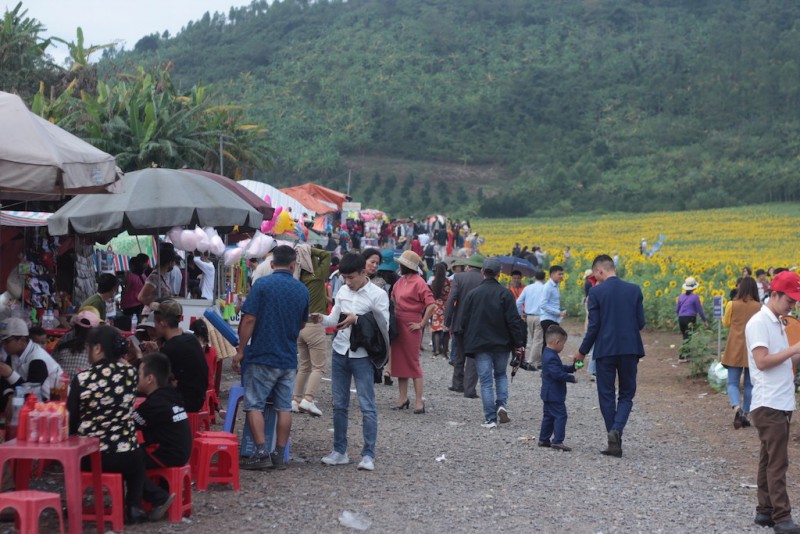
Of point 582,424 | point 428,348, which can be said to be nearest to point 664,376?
point 428,348

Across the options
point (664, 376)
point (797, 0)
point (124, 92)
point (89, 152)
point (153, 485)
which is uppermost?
point (797, 0)

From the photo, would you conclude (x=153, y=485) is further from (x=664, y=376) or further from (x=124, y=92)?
(x=124, y=92)

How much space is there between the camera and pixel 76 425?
6.82 m

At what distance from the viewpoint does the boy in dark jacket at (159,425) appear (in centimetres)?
726

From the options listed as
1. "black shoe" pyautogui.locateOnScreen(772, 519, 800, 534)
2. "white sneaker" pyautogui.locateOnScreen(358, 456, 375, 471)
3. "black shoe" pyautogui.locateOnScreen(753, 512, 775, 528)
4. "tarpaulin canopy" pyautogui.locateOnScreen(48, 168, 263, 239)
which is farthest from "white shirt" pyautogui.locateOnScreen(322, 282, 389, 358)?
"black shoe" pyautogui.locateOnScreen(772, 519, 800, 534)

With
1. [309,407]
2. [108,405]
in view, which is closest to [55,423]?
[108,405]

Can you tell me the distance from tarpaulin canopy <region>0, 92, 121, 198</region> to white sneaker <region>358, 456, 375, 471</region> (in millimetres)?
3139

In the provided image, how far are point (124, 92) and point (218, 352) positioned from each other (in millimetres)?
17667

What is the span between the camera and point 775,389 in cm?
766

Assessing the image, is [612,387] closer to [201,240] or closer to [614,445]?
[614,445]

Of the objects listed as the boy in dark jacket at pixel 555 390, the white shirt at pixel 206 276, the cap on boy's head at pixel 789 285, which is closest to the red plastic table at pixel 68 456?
the cap on boy's head at pixel 789 285

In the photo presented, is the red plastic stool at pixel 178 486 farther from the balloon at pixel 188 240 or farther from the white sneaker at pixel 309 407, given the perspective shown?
the balloon at pixel 188 240

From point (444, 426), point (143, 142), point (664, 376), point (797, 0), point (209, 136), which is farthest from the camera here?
point (797, 0)

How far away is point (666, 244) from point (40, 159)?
1889 inches
